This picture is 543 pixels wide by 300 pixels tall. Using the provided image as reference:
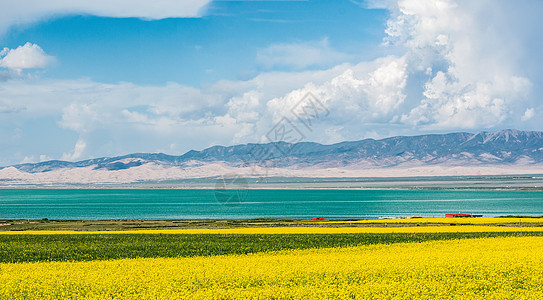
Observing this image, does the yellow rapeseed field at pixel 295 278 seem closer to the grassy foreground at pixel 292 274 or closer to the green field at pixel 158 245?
the grassy foreground at pixel 292 274

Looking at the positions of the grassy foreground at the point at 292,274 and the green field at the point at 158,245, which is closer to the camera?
the grassy foreground at the point at 292,274

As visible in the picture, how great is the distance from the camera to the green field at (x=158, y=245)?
140 ft

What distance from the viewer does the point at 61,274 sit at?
30.7 meters

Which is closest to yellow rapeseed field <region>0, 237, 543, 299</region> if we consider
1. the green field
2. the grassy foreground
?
the grassy foreground

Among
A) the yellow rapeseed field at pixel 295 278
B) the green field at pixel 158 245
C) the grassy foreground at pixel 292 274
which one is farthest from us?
the green field at pixel 158 245

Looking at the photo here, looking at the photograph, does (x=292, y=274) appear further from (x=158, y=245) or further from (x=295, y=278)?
(x=158, y=245)

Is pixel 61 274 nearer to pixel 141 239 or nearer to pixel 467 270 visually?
pixel 467 270

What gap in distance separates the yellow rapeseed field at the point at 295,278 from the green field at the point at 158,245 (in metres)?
6.15

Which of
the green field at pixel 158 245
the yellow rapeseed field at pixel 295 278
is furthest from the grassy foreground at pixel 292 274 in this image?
the green field at pixel 158 245

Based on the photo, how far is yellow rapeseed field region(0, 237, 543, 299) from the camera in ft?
81.7

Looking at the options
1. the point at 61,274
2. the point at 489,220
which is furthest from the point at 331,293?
the point at 489,220

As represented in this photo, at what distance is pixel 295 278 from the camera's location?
28391 mm

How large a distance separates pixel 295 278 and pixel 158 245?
22.8 m

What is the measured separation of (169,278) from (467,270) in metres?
14.5
